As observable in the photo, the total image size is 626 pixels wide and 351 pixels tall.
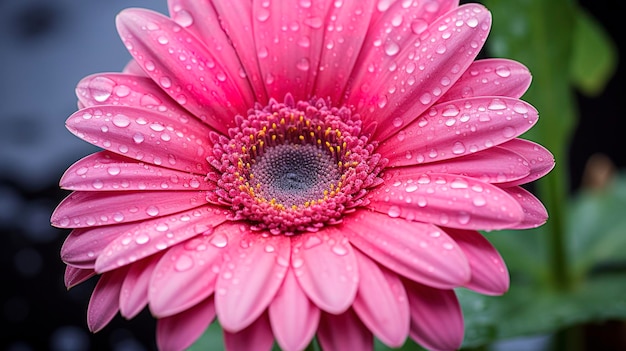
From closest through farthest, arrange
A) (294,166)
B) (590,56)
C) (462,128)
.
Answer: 1. (462,128)
2. (294,166)
3. (590,56)

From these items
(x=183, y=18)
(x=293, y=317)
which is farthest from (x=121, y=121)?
(x=293, y=317)

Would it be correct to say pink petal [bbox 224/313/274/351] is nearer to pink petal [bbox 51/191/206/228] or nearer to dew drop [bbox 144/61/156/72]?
pink petal [bbox 51/191/206/228]

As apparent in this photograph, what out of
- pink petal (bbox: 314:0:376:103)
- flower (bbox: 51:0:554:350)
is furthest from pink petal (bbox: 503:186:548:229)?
pink petal (bbox: 314:0:376:103)

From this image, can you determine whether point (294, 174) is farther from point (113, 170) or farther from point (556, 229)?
point (556, 229)

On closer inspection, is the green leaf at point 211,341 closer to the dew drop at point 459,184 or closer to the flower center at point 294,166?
the flower center at point 294,166

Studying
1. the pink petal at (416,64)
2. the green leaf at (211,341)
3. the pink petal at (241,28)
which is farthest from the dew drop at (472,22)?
the green leaf at (211,341)

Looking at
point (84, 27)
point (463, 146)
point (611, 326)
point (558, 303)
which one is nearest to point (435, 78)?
point (463, 146)

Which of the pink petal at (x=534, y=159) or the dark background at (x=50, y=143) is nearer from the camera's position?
the pink petal at (x=534, y=159)
